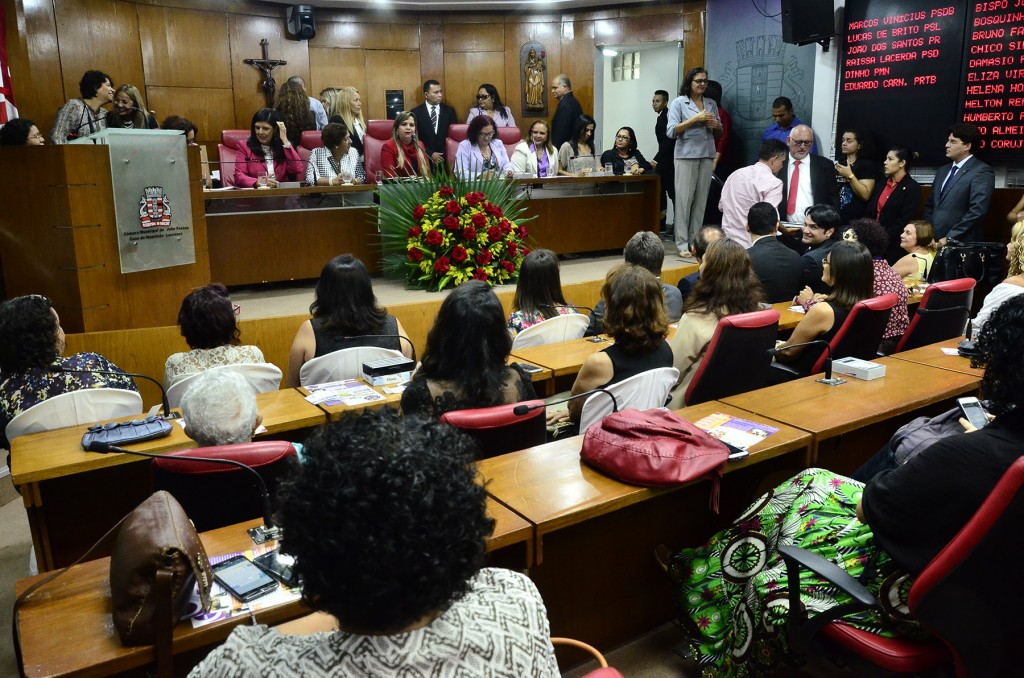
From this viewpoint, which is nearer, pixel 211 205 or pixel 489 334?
pixel 489 334

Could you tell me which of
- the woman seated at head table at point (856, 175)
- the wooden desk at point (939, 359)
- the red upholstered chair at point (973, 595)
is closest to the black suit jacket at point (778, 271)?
the wooden desk at point (939, 359)

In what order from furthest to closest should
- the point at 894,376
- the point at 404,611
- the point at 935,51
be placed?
the point at 935,51, the point at 894,376, the point at 404,611

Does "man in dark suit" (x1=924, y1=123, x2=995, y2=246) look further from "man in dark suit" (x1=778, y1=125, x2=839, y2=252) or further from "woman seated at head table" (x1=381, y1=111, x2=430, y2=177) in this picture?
"woman seated at head table" (x1=381, y1=111, x2=430, y2=177)

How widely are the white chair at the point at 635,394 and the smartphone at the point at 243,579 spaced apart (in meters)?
1.34

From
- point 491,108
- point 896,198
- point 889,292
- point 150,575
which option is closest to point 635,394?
point 150,575

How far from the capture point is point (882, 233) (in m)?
4.88

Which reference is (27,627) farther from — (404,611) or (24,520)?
(24,520)

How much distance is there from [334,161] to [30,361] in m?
4.18

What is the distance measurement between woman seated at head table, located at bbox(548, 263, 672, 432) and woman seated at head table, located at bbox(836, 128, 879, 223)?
4.95 metres

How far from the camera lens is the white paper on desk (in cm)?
289

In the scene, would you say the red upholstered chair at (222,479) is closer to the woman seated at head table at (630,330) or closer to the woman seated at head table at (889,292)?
the woman seated at head table at (630,330)

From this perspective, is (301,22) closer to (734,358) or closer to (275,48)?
(275,48)

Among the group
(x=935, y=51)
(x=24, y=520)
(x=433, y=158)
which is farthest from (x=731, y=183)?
(x=24, y=520)

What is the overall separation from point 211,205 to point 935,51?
6016 millimetres
